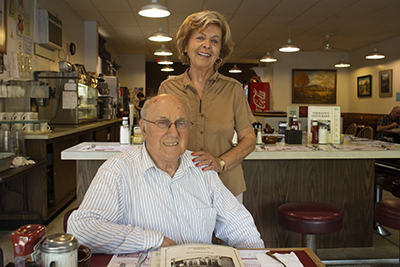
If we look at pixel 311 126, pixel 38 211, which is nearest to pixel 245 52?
pixel 311 126

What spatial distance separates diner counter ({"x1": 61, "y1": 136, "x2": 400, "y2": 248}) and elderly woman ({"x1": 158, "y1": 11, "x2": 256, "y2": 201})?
112cm

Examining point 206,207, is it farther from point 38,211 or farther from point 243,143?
point 38,211

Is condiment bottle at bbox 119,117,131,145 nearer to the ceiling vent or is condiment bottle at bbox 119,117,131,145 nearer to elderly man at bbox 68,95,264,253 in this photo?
elderly man at bbox 68,95,264,253

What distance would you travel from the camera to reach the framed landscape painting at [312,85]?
11484 millimetres

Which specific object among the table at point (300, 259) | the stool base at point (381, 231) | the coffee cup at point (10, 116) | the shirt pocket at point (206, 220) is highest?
the coffee cup at point (10, 116)

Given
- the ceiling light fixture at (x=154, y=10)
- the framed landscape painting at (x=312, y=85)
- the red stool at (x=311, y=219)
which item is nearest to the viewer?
the red stool at (x=311, y=219)

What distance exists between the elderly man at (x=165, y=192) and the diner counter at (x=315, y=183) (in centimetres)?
154

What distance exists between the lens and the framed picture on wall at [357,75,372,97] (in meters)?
10.5

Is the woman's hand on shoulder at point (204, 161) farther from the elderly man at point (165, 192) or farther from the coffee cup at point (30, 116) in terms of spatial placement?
the coffee cup at point (30, 116)

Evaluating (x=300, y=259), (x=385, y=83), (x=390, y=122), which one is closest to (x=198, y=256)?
(x=300, y=259)

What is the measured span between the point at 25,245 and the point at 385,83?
10679 millimetres

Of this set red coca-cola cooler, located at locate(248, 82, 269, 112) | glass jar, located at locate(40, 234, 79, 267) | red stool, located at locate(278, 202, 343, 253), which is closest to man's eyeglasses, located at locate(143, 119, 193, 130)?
glass jar, located at locate(40, 234, 79, 267)

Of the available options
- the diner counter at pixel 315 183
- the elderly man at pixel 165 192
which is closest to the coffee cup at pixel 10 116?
the diner counter at pixel 315 183

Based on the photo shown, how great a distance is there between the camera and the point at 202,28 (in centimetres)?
175
